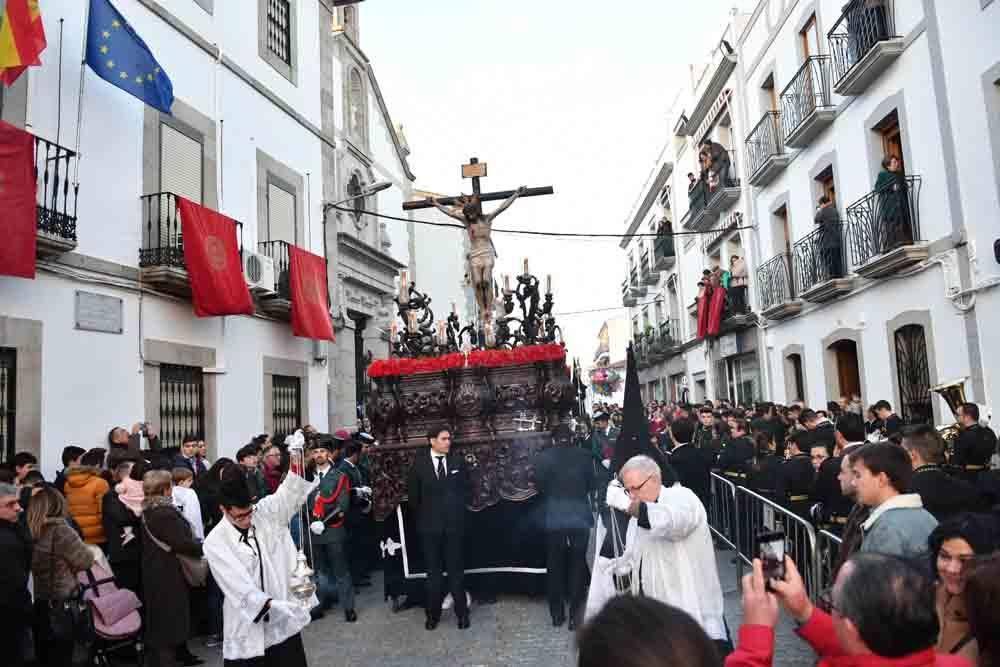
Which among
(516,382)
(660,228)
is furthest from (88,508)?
(660,228)

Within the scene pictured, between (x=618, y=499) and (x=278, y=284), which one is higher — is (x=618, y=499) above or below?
below

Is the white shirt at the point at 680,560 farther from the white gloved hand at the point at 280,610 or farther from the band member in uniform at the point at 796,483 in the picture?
the band member in uniform at the point at 796,483

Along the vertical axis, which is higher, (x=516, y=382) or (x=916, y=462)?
(x=516, y=382)

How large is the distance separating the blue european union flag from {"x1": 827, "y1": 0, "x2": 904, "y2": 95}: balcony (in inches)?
381

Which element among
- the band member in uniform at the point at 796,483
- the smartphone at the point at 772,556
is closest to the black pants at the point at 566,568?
the band member in uniform at the point at 796,483

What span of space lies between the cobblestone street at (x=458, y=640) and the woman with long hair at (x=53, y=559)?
1.23m

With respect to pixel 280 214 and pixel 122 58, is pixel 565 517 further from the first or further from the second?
pixel 280 214

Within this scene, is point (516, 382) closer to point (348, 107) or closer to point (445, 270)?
point (348, 107)

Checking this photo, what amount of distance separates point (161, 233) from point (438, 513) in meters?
6.49

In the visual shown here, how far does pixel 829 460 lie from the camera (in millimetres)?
5832

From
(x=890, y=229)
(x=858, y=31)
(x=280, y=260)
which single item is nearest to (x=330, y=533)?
(x=280, y=260)

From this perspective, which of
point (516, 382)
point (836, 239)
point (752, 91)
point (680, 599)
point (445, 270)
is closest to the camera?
point (680, 599)

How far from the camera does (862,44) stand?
39.3 ft

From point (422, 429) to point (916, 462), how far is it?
15.4 ft
